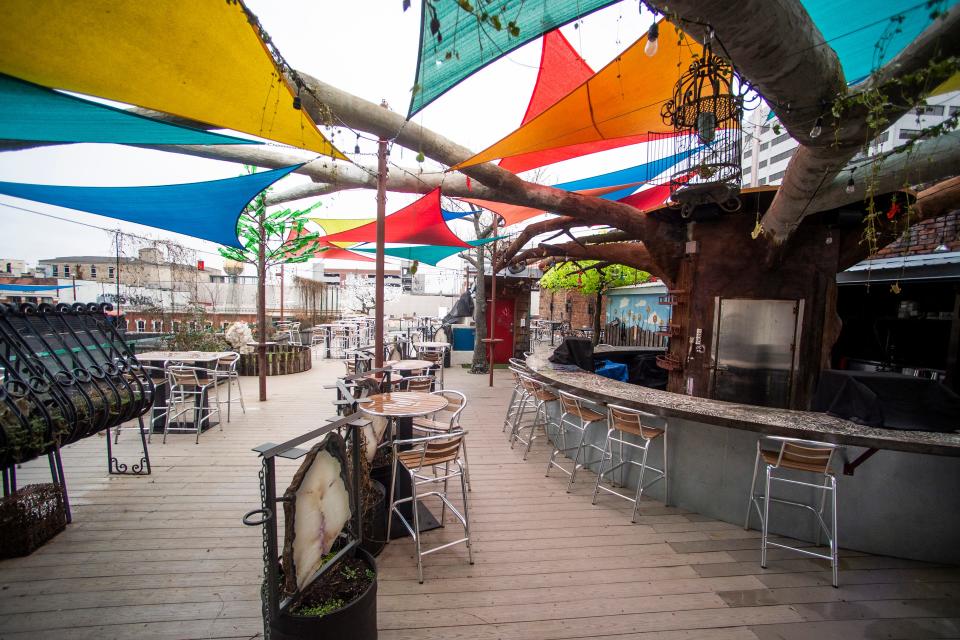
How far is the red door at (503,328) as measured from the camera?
37.7 ft

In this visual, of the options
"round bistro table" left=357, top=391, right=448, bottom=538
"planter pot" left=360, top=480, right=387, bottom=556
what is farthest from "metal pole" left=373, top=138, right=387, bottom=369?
"planter pot" left=360, top=480, right=387, bottom=556

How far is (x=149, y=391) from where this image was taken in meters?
3.26

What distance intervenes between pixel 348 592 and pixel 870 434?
3.54 meters

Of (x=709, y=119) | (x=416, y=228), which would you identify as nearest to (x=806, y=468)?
(x=709, y=119)

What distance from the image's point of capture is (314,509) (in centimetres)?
162

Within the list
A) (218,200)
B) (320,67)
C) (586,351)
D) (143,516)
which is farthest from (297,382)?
(320,67)

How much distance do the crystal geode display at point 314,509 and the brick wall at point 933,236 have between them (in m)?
7.54

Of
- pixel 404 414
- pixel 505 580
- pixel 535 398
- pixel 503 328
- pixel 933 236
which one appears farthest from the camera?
pixel 503 328

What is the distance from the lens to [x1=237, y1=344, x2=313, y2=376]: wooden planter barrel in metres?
8.68

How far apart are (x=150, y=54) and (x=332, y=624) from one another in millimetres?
3205

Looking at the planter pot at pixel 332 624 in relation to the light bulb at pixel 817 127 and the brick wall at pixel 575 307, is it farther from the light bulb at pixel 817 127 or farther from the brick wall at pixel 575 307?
the brick wall at pixel 575 307

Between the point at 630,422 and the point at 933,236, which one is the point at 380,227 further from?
the point at 933,236

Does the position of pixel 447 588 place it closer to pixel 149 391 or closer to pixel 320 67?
pixel 149 391

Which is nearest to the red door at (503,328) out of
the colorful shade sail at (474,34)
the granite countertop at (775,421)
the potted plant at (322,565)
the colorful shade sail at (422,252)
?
the colorful shade sail at (422,252)
